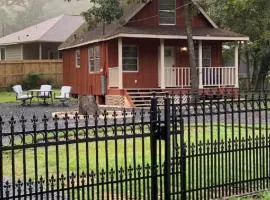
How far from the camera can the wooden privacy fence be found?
4465 centimetres

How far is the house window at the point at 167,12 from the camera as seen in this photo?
98.2 feet

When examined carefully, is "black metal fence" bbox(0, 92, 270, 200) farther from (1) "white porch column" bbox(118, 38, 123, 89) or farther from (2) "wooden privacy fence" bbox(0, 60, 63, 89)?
(2) "wooden privacy fence" bbox(0, 60, 63, 89)

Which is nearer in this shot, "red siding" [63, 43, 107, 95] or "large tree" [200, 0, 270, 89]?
"red siding" [63, 43, 107, 95]

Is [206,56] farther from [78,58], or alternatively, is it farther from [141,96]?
[78,58]

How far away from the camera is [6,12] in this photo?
104m

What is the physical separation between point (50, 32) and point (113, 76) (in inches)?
979

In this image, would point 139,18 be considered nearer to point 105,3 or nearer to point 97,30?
Result: point 105,3

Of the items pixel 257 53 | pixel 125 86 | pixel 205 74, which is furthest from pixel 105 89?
pixel 257 53

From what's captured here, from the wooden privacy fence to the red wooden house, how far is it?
49.8 feet

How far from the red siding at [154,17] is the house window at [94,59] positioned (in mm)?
3020

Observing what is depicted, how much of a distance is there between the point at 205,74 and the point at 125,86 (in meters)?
4.37

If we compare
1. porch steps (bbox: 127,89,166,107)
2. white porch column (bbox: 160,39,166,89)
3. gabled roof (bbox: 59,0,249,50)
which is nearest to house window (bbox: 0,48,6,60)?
gabled roof (bbox: 59,0,249,50)

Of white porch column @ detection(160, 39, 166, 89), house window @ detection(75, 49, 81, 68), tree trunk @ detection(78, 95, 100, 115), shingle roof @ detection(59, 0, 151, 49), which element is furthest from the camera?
house window @ detection(75, 49, 81, 68)

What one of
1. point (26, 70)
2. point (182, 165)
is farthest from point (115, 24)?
point (182, 165)
